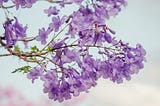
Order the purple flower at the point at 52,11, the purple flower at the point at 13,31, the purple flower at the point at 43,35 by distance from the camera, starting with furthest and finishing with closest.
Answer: the purple flower at the point at 52,11 < the purple flower at the point at 43,35 < the purple flower at the point at 13,31

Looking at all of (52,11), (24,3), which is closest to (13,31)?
(24,3)

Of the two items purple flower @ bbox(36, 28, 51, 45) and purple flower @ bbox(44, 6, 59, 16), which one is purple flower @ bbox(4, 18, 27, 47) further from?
purple flower @ bbox(44, 6, 59, 16)

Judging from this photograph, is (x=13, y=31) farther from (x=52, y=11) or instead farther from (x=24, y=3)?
(x=52, y=11)

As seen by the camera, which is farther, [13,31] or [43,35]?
[43,35]

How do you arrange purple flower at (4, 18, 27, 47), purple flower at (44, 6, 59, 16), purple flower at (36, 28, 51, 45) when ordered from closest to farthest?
purple flower at (4, 18, 27, 47) → purple flower at (36, 28, 51, 45) → purple flower at (44, 6, 59, 16)

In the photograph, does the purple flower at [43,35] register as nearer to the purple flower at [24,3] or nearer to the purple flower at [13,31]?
the purple flower at [13,31]

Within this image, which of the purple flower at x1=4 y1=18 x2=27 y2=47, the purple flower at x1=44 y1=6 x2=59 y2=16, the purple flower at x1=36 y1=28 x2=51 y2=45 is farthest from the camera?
the purple flower at x1=44 y1=6 x2=59 y2=16

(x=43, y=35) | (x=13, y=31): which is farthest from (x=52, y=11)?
(x=13, y=31)

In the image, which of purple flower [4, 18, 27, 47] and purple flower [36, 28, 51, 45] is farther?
purple flower [36, 28, 51, 45]

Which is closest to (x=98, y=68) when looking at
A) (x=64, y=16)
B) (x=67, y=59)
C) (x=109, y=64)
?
(x=109, y=64)

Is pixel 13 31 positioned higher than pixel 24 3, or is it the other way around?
pixel 24 3

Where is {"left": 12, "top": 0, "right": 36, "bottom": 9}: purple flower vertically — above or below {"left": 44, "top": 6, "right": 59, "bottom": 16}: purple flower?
above

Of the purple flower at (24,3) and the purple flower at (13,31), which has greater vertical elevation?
the purple flower at (24,3)

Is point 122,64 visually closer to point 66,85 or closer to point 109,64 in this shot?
point 109,64
